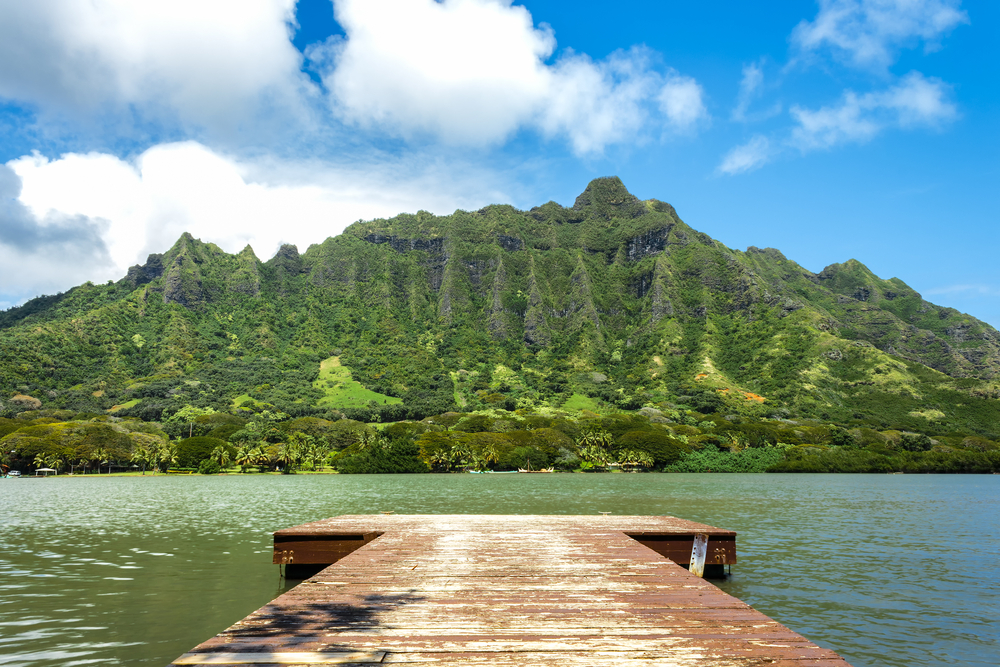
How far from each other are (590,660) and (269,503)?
51.7 m

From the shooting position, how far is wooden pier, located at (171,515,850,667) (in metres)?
6.82

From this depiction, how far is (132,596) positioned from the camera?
659 inches

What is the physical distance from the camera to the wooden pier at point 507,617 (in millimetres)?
6820

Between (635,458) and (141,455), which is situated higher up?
(635,458)

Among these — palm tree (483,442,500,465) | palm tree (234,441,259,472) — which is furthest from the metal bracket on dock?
palm tree (234,441,259,472)

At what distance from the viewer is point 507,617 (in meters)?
8.57

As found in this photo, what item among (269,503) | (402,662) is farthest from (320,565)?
(269,503)

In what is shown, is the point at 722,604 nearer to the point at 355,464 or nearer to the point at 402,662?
the point at 402,662

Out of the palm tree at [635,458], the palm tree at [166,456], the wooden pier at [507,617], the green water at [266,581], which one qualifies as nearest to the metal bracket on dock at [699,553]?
the green water at [266,581]

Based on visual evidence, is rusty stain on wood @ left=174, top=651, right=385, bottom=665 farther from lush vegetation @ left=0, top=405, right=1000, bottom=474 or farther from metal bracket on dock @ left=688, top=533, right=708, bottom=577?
lush vegetation @ left=0, top=405, right=1000, bottom=474

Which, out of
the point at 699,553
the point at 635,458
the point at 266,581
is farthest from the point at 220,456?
the point at 699,553

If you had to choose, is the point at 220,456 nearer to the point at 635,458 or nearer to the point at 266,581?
the point at 635,458

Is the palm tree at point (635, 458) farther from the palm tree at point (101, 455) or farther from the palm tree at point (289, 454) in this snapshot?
the palm tree at point (101, 455)

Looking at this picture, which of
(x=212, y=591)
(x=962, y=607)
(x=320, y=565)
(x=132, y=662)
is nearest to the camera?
(x=132, y=662)
